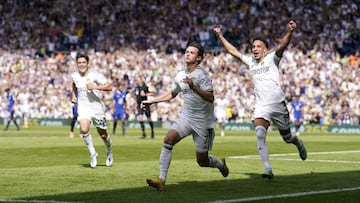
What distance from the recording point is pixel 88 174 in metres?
15.1

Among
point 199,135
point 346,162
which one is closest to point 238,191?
point 199,135

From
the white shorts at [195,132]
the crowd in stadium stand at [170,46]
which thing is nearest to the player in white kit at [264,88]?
the white shorts at [195,132]

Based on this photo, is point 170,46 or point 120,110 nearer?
point 120,110

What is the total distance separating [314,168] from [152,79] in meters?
36.3

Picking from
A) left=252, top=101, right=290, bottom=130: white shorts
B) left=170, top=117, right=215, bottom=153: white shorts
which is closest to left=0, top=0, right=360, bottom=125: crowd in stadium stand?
left=252, top=101, right=290, bottom=130: white shorts

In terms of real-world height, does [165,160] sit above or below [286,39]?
below

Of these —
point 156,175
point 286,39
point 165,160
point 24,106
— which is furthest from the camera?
point 24,106

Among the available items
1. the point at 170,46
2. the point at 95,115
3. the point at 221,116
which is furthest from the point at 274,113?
the point at 170,46

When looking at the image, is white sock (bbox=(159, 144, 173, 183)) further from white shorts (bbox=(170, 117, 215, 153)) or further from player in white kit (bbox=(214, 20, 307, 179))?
player in white kit (bbox=(214, 20, 307, 179))

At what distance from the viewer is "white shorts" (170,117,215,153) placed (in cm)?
Answer: 1248

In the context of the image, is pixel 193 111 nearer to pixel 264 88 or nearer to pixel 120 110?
pixel 264 88

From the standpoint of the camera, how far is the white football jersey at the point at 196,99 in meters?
12.4

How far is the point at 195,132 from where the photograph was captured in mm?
12594

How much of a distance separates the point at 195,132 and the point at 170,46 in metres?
42.0
